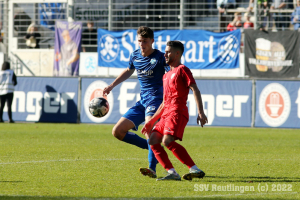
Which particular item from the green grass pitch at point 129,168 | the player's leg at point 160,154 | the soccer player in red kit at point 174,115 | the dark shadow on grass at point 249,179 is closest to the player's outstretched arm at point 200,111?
the soccer player in red kit at point 174,115

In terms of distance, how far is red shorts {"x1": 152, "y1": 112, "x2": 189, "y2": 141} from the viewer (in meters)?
5.85

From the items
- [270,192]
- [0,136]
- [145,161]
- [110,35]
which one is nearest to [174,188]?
[270,192]

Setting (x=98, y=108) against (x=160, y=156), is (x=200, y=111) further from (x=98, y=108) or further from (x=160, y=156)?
(x=98, y=108)

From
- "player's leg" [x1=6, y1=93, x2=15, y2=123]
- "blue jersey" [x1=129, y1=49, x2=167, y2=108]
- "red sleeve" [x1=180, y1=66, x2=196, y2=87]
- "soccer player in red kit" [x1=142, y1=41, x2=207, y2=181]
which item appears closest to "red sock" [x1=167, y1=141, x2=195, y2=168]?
"soccer player in red kit" [x1=142, y1=41, x2=207, y2=181]

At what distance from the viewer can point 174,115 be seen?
5918 mm

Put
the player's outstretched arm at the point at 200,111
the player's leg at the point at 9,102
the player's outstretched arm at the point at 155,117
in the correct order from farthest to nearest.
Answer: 1. the player's leg at the point at 9,102
2. the player's outstretched arm at the point at 155,117
3. the player's outstretched arm at the point at 200,111

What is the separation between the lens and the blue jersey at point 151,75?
690cm

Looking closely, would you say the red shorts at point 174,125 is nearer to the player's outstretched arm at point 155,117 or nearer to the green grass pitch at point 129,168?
the player's outstretched arm at point 155,117

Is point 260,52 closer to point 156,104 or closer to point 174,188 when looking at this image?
point 156,104

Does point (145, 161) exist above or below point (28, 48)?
below

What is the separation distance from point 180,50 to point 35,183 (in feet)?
8.26

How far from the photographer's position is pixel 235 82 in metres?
15.7

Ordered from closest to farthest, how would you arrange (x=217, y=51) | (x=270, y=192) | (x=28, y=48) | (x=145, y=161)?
(x=270, y=192), (x=145, y=161), (x=217, y=51), (x=28, y=48)

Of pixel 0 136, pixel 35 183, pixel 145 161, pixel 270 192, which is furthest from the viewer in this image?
pixel 0 136
